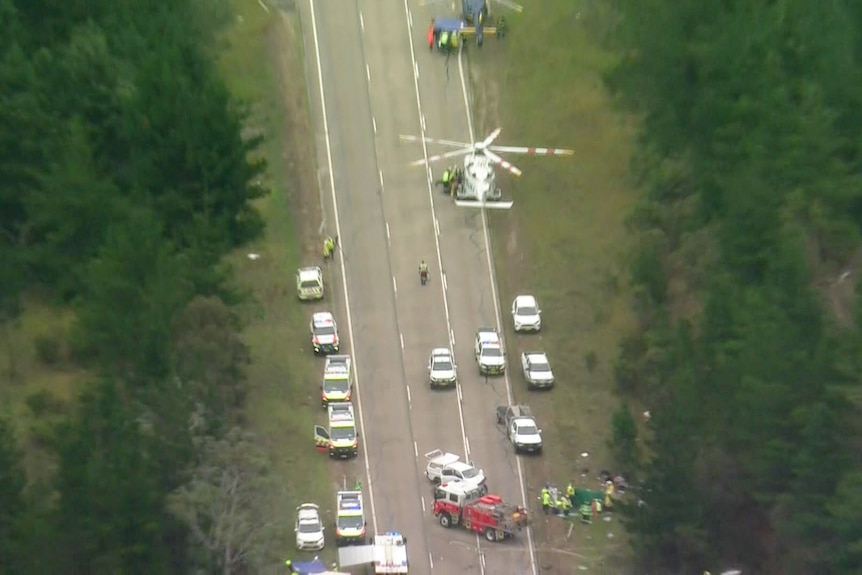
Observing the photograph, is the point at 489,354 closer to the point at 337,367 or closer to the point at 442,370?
the point at 442,370

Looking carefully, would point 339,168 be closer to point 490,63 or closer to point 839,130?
point 490,63

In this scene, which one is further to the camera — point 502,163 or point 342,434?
point 502,163

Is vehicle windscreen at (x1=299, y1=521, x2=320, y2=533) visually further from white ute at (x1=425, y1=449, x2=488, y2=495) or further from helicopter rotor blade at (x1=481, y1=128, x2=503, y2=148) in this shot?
helicopter rotor blade at (x1=481, y1=128, x2=503, y2=148)

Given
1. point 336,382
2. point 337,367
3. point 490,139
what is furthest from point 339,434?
point 490,139

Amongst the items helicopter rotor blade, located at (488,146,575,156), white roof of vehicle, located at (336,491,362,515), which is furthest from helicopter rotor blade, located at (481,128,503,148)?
white roof of vehicle, located at (336,491,362,515)

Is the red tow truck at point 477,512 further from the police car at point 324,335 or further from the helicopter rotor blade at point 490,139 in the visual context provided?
the helicopter rotor blade at point 490,139

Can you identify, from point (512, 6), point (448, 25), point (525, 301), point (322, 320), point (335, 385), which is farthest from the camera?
point (512, 6)
